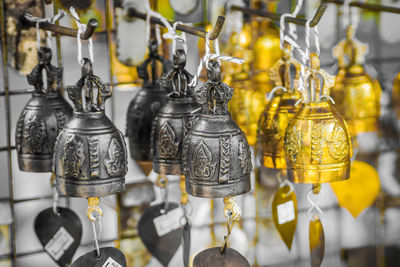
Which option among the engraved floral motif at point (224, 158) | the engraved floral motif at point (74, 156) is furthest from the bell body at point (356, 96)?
the engraved floral motif at point (74, 156)

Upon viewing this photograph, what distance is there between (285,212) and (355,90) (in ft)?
1.57

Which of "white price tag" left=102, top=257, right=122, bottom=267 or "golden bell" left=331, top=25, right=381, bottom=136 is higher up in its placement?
"golden bell" left=331, top=25, right=381, bottom=136

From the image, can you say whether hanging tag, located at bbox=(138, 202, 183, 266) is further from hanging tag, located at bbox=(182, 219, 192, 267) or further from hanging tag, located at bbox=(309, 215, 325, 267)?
hanging tag, located at bbox=(309, 215, 325, 267)

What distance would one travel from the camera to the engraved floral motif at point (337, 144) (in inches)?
69.0

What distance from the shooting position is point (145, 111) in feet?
6.60

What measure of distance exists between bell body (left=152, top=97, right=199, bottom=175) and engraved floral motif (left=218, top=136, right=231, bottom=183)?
0.75 ft

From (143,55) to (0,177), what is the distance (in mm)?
671

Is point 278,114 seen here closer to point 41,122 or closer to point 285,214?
point 285,214

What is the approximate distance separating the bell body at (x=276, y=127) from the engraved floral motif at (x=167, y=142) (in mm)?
318

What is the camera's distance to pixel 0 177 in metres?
2.25

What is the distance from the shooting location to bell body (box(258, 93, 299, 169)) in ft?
6.48

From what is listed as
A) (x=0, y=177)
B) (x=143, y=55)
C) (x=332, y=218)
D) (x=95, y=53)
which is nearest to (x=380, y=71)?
(x=332, y=218)

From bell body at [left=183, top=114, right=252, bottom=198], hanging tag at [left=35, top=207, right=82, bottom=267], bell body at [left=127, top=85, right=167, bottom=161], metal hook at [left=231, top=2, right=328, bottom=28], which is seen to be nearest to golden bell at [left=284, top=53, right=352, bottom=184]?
metal hook at [left=231, top=2, right=328, bottom=28]

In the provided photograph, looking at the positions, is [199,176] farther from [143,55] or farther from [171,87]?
[143,55]
